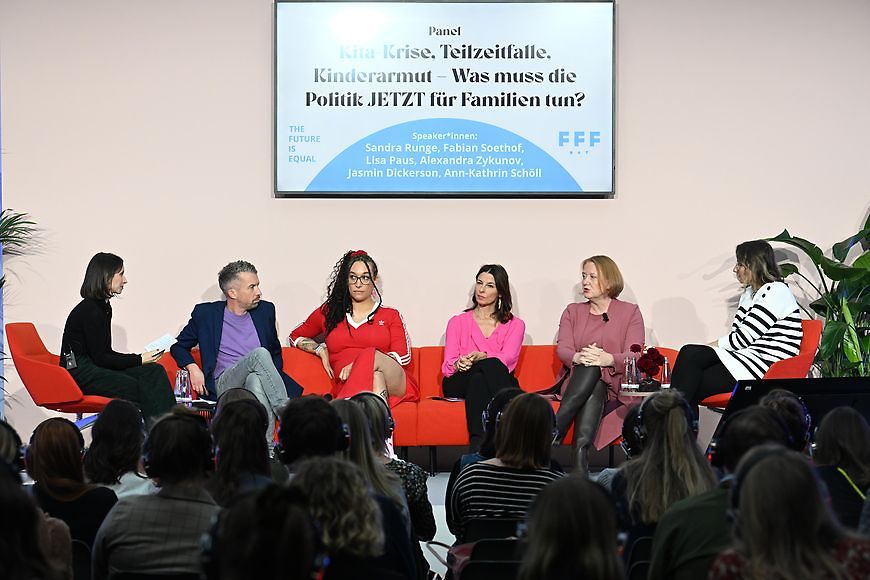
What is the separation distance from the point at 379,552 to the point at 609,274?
4254 millimetres

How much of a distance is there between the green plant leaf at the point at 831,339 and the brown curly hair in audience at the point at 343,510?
4580 millimetres

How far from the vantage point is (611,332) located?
6.05m

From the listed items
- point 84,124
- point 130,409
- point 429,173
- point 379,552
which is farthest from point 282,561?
point 84,124

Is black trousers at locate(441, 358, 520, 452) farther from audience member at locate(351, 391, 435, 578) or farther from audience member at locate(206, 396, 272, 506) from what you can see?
audience member at locate(206, 396, 272, 506)

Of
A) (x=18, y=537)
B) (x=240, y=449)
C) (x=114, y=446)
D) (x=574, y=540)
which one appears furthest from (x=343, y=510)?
(x=114, y=446)

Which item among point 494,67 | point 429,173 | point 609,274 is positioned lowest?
point 609,274

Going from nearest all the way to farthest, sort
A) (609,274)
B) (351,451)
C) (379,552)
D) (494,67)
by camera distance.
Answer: (379,552) < (351,451) < (609,274) < (494,67)

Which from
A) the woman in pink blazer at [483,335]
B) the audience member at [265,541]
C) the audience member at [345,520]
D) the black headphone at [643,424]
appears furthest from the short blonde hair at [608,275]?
the audience member at [265,541]

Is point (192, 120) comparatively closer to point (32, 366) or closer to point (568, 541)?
point (32, 366)

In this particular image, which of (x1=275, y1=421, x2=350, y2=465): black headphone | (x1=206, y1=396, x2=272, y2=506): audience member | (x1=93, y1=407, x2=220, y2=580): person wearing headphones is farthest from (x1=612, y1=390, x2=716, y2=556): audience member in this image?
(x1=93, y1=407, x2=220, y2=580): person wearing headphones

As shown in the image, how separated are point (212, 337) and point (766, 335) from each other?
3.20m

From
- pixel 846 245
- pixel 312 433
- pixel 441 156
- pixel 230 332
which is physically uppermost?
pixel 441 156

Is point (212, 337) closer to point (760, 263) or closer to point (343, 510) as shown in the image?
point (760, 263)

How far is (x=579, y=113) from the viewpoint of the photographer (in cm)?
654
